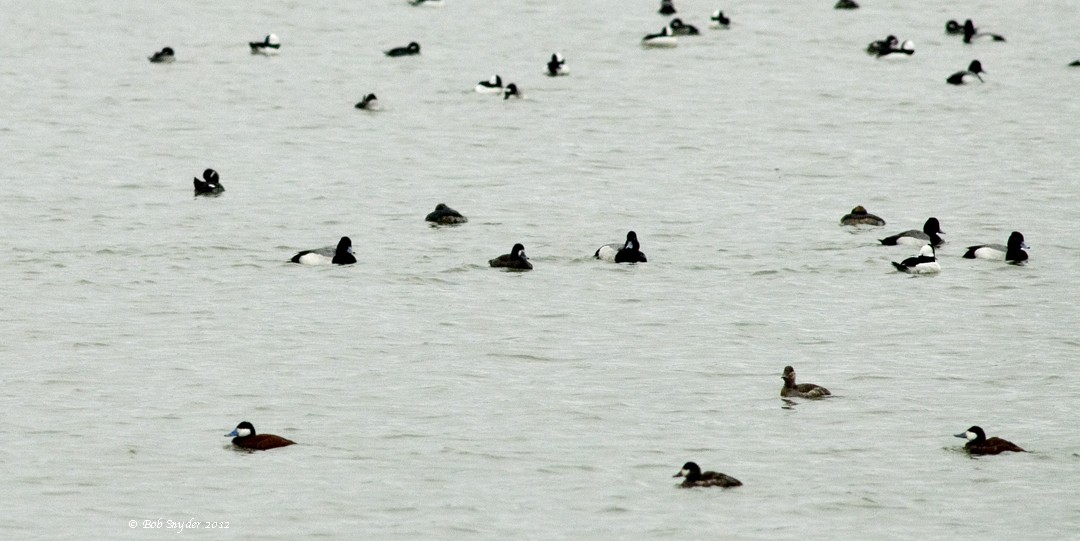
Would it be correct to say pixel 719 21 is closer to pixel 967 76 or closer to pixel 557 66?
pixel 557 66

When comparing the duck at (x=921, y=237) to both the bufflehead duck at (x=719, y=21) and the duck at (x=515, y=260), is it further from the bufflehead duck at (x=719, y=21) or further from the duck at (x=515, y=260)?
the bufflehead duck at (x=719, y=21)

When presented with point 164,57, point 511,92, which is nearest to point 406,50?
point 164,57

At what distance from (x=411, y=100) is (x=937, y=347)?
24.9 metres

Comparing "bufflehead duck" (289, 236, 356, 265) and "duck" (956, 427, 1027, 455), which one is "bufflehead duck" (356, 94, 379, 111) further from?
"duck" (956, 427, 1027, 455)

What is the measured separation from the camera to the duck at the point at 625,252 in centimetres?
2959

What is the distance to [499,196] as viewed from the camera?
36.0 meters

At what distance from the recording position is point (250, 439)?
19.4 metres

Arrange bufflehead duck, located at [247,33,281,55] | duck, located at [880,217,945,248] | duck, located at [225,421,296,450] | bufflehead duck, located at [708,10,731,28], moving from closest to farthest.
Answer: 1. duck, located at [225,421,296,450]
2. duck, located at [880,217,945,248]
3. bufflehead duck, located at [247,33,281,55]
4. bufflehead duck, located at [708,10,731,28]

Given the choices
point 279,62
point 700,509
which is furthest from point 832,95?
point 700,509

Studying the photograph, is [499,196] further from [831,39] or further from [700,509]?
[831,39]

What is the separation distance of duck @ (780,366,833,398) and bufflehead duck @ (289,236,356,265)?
996cm

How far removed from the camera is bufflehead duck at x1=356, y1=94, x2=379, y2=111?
4522 centimetres

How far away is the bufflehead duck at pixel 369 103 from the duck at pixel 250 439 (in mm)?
26364

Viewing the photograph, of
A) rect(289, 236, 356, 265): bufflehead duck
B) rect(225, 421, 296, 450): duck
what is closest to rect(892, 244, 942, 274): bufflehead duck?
rect(289, 236, 356, 265): bufflehead duck
